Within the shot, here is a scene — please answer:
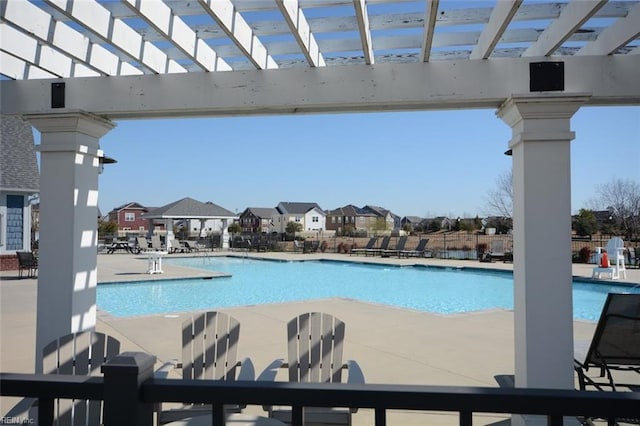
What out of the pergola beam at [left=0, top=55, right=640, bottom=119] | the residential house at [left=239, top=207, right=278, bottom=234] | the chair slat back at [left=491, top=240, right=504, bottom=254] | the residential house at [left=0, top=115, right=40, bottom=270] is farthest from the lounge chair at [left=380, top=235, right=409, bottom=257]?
the residential house at [left=239, top=207, right=278, bottom=234]

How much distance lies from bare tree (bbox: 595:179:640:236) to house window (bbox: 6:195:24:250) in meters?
33.9

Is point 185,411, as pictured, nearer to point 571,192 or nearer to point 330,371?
point 330,371

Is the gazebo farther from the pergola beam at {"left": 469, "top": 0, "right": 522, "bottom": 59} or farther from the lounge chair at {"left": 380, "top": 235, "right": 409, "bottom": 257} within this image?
the pergola beam at {"left": 469, "top": 0, "right": 522, "bottom": 59}

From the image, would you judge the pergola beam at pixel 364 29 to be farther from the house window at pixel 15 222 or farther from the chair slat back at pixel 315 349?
the house window at pixel 15 222

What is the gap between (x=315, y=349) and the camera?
3373 mm

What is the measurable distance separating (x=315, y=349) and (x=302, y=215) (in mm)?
69746

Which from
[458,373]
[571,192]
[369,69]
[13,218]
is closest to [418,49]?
[369,69]

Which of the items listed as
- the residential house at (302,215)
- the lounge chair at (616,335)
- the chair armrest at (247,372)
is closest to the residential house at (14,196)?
the chair armrest at (247,372)

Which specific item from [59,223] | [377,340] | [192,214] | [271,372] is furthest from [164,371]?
[192,214]

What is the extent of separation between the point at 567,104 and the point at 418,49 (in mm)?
1142

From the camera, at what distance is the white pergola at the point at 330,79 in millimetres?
3047

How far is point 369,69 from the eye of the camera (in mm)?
3629

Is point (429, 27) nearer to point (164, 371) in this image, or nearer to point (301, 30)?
point (301, 30)

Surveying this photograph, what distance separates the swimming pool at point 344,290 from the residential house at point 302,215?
52.3m
